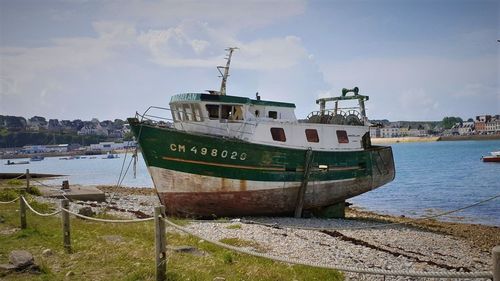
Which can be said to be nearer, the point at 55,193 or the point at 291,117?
the point at 291,117

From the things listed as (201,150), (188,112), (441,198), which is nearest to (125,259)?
(201,150)

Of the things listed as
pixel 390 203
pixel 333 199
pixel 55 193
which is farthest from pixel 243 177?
pixel 390 203

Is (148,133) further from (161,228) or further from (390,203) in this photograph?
(390,203)

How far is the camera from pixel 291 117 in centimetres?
2264

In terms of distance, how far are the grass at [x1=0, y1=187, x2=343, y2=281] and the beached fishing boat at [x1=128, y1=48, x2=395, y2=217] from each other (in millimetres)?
6517

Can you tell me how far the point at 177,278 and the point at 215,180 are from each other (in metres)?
11.4

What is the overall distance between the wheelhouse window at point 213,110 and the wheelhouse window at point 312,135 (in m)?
5.03

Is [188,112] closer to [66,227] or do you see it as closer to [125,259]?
[66,227]

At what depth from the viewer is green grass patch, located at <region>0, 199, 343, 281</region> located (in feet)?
26.5

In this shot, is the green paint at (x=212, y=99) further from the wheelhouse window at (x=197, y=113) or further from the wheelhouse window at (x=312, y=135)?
the wheelhouse window at (x=312, y=135)

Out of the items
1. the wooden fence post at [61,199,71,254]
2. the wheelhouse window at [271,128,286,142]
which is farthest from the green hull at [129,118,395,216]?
the wooden fence post at [61,199,71,254]

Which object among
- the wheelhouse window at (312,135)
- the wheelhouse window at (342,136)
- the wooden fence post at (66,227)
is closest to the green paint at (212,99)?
the wheelhouse window at (312,135)

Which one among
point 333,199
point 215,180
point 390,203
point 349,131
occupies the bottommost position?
point 390,203

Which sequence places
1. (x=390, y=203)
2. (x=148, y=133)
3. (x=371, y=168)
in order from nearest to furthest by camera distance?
(x=148, y=133), (x=371, y=168), (x=390, y=203)
